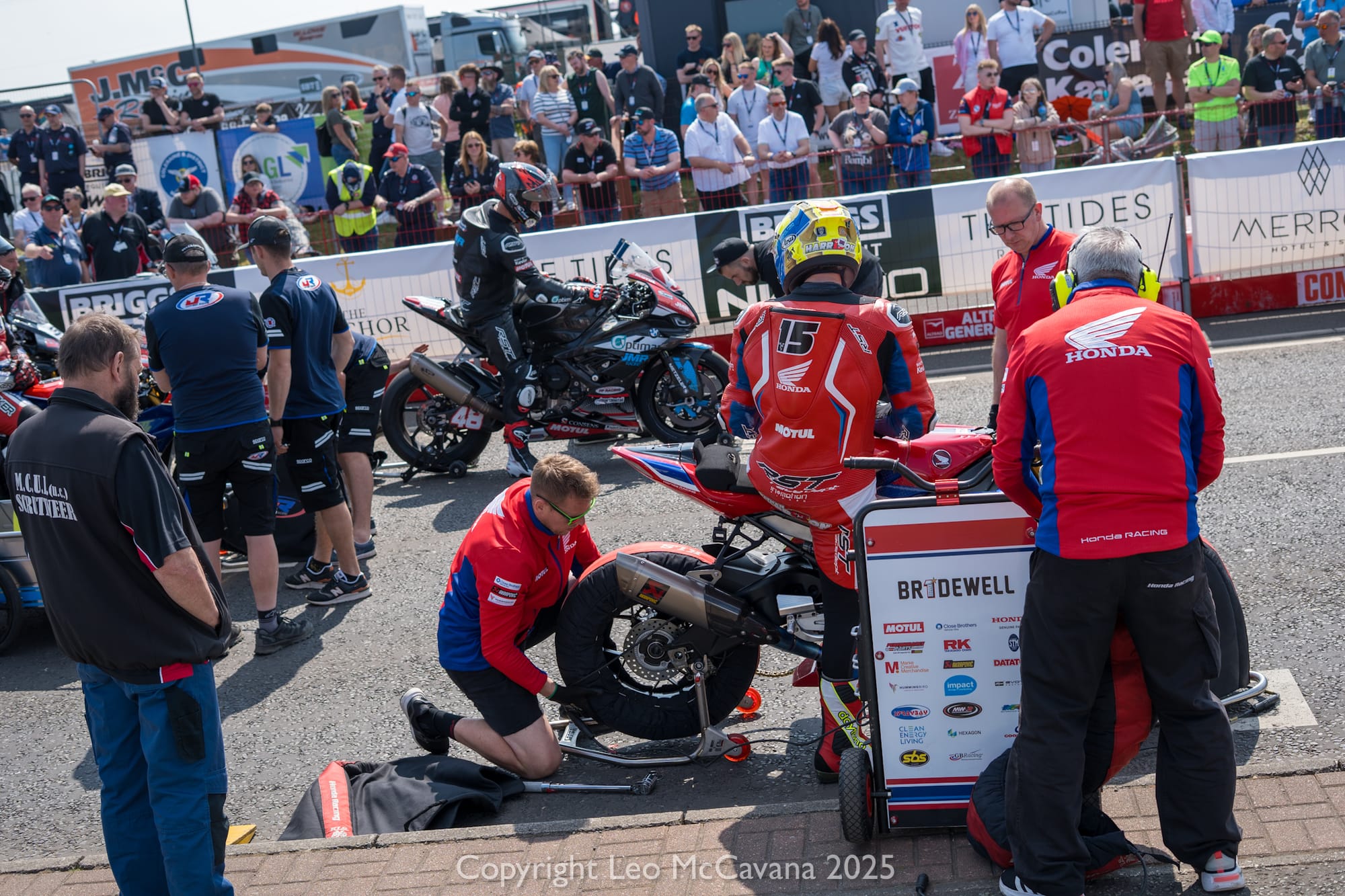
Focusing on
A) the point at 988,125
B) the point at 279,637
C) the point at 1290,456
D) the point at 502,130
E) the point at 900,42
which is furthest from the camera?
the point at 502,130

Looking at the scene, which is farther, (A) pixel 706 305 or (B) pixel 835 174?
(B) pixel 835 174

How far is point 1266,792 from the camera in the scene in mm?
3936

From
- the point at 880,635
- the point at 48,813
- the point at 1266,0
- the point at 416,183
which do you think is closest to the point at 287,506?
the point at 48,813

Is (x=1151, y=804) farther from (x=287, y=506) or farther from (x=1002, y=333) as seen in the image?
(x=287, y=506)

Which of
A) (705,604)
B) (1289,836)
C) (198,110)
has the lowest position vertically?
(1289,836)

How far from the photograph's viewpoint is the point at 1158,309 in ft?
11.3

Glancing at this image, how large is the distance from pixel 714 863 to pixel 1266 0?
18950 mm

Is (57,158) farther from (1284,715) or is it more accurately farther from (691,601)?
(1284,715)

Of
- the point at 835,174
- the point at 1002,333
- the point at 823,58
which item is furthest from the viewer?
the point at 823,58

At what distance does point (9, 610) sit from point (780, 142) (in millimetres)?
9947

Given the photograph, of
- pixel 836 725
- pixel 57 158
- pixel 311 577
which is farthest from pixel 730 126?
pixel 836 725

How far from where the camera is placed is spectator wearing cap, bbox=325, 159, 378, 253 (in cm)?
1493

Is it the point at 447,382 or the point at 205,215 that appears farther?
the point at 205,215

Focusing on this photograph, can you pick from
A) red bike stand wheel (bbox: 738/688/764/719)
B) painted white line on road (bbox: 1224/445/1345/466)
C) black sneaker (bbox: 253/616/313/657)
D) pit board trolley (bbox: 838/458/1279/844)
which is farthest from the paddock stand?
painted white line on road (bbox: 1224/445/1345/466)
